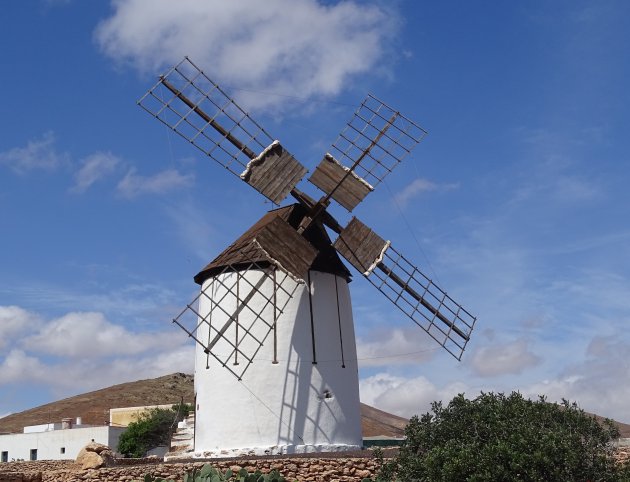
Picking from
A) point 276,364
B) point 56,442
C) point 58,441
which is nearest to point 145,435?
point 58,441

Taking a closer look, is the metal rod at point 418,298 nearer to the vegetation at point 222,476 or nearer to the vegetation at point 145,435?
the vegetation at point 222,476

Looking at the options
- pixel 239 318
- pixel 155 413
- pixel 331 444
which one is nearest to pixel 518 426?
pixel 331 444

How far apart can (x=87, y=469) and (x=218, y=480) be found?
4801 mm

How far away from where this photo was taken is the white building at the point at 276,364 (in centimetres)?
1583

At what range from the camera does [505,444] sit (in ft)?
33.3

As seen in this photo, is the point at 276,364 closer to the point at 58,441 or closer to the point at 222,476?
the point at 222,476

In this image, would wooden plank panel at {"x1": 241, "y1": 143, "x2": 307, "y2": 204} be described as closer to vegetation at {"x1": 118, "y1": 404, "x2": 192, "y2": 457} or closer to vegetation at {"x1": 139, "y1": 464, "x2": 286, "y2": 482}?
vegetation at {"x1": 139, "y1": 464, "x2": 286, "y2": 482}

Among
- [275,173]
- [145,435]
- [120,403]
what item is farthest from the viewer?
[120,403]

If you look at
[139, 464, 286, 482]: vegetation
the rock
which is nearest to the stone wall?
[139, 464, 286, 482]: vegetation

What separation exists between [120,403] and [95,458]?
132 ft

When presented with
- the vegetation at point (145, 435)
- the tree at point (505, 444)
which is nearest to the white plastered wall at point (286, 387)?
the tree at point (505, 444)

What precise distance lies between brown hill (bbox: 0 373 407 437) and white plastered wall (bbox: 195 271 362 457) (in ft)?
107

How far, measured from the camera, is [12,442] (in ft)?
112

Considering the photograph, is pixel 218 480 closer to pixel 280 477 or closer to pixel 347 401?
pixel 280 477
